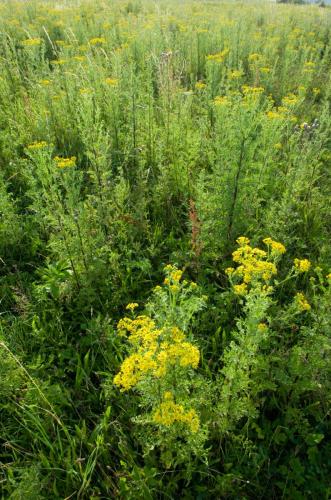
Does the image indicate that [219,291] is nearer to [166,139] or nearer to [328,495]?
[328,495]

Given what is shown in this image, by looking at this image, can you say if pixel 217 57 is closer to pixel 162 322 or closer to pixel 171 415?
pixel 162 322

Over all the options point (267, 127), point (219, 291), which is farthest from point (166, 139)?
point (219, 291)

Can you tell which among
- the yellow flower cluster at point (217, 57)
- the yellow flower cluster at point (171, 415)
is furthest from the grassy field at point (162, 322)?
the yellow flower cluster at point (217, 57)

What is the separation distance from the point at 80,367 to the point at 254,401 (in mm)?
1107

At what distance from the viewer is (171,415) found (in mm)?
1555

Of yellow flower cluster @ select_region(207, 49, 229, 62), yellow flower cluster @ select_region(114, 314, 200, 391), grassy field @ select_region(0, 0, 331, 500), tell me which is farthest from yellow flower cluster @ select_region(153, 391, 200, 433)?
yellow flower cluster @ select_region(207, 49, 229, 62)

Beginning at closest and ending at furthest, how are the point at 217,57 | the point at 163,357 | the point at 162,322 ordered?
the point at 163,357
the point at 162,322
the point at 217,57

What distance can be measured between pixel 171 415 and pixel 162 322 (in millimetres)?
460

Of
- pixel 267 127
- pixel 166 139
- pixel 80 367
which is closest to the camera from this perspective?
pixel 80 367

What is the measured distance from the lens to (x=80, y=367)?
2.26m

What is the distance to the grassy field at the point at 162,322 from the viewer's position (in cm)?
180

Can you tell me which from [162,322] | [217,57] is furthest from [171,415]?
[217,57]

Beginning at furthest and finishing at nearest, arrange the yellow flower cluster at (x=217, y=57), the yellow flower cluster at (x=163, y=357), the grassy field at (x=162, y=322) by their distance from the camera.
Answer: the yellow flower cluster at (x=217, y=57), the grassy field at (x=162, y=322), the yellow flower cluster at (x=163, y=357)

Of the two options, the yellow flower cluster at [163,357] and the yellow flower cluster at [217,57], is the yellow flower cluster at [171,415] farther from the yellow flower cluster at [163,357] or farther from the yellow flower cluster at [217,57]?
the yellow flower cluster at [217,57]
